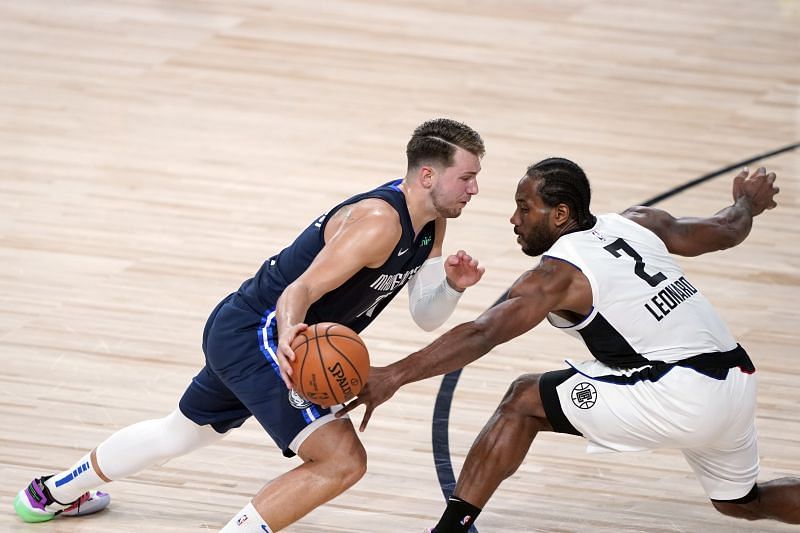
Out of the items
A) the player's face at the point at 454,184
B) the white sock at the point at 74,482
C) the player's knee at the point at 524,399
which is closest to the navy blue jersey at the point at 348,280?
the player's face at the point at 454,184

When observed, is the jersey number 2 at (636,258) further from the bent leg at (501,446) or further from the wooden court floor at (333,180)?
the wooden court floor at (333,180)

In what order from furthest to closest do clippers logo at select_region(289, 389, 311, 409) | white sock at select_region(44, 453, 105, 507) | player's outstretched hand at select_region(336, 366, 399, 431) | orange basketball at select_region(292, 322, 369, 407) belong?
white sock at select_region(44, 453, 105, 507) < clippers logo at select_region(289, 389, 311, 409) < player's outstretched hand at select_region(336, 366, 399, 431) < orange basketball at select_region(292, 322, 369, 407)

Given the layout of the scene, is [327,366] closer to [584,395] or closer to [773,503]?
[584,395]

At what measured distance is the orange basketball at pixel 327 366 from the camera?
4.23 meters

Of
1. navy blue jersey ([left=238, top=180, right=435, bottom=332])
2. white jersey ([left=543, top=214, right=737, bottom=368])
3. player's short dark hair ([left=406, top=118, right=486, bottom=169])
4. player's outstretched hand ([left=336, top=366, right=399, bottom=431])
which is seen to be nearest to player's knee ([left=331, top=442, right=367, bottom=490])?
player's outstretched hand ([left=336, top=366, right=399, bottom=431])

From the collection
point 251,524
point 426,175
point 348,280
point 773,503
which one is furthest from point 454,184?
point 773,503

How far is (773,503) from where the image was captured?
4977 mm

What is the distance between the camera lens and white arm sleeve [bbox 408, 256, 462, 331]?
5035 millimetres

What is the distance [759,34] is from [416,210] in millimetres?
10212

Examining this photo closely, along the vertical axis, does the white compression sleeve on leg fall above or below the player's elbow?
below

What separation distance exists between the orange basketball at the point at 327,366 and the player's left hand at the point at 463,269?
2.30ft

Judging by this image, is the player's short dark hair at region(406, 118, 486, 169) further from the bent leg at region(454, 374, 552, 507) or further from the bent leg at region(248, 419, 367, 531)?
the bent leg at region(248, 419, 367, 531)

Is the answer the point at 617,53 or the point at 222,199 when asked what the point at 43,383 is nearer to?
the point at 222,199

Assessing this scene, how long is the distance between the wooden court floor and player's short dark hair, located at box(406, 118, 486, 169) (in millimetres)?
1577
